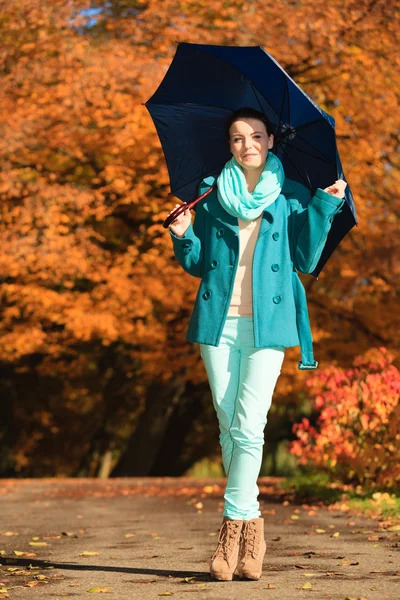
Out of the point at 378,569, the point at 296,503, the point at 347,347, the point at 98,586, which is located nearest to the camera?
the point at 98,586

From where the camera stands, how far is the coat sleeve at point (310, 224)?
16.1 ft

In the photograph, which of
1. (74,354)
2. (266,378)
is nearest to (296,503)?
(266,378)

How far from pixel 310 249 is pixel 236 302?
1.45ft

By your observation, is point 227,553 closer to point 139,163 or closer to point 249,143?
point 249,143

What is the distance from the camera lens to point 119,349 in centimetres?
2323

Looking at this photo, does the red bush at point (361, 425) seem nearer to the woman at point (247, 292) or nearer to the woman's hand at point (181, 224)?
the woman at point (247, 292)

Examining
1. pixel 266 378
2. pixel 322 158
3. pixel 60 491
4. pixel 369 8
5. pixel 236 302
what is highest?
pixel 369 8

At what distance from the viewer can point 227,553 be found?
4.66m

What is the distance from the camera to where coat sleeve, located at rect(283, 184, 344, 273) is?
193 inches

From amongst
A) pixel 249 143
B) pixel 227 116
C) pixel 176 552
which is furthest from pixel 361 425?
pixel 249 143

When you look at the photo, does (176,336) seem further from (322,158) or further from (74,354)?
(322,158)

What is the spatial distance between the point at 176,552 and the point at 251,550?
1301mm

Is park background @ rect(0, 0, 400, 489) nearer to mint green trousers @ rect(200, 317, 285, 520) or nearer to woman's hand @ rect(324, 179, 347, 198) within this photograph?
woman's hand @ rect(324, 179, 347, 198)

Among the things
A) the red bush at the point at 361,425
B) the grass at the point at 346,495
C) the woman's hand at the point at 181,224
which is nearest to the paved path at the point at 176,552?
the grass at the point at 346,495
